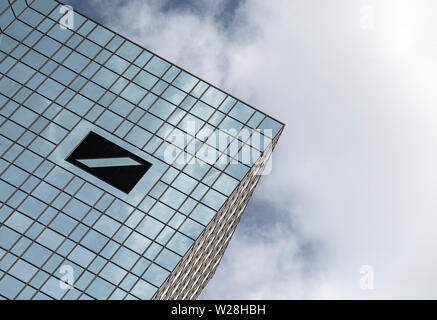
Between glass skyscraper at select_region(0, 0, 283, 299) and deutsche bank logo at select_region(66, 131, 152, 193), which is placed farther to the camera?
deutsche bank logo at select_region(66, 131, 152, 193)

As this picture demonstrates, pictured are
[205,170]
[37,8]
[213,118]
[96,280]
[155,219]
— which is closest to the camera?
[96,280]

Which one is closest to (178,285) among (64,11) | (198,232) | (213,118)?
(198,232)

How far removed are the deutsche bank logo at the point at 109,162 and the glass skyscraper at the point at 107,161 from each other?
10 cm

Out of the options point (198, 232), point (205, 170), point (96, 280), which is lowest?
point (96, 280)

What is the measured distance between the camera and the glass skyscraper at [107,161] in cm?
5188

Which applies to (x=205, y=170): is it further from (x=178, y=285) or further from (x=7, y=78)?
→ (x=7, y=78)

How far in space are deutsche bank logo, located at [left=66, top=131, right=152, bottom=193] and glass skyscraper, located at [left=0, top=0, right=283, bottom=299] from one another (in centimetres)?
10

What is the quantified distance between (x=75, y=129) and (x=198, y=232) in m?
14.2

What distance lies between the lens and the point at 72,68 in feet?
206

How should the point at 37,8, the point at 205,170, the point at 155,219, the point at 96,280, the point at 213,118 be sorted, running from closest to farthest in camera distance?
the point at 96,280 → the point at 155,219 → the point at 205,170 → the point at 213,118 → the point at 37,8

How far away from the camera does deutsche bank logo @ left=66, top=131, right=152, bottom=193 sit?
184 ft

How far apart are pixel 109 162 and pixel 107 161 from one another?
0.62 feet

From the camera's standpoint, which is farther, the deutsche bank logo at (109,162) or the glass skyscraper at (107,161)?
the deutsche bank logo at (109,162)

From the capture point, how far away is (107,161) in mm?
56844
